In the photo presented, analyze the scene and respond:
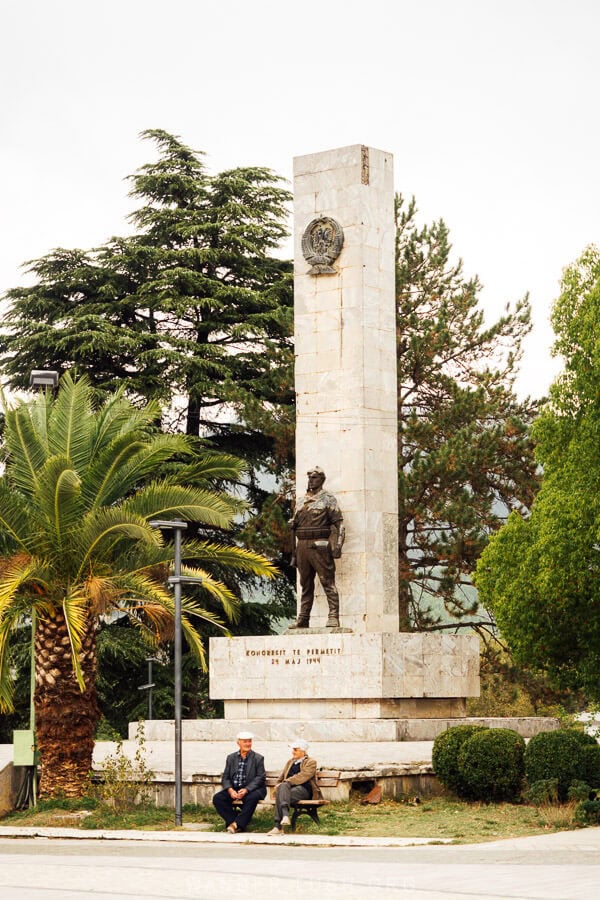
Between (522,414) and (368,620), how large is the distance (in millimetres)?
15237

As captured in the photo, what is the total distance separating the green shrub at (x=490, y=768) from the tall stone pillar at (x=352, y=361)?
647 cm

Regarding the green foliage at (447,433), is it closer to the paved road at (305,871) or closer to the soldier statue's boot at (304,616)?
the soldier statue's boot at (304,616)

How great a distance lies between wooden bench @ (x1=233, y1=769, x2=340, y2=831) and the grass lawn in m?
0.12

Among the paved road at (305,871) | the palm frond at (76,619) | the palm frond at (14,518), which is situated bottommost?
the paved road at (305,871)

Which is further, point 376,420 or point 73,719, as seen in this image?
point 376,420

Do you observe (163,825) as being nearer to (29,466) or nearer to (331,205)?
(29,466)

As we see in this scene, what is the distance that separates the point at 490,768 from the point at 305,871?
717cm

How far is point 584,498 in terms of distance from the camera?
27.9 metres

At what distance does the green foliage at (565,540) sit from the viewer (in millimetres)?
28328

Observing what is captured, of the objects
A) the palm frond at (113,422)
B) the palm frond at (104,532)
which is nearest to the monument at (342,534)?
the palm frond at (113,422)

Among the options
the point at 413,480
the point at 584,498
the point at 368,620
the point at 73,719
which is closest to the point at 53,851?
the point at 73,719

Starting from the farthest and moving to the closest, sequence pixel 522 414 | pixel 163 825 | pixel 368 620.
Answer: pixel 522 414, pixel 368 620, pixel 163 825

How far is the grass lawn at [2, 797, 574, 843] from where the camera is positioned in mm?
17656

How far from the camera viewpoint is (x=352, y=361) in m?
27.1
